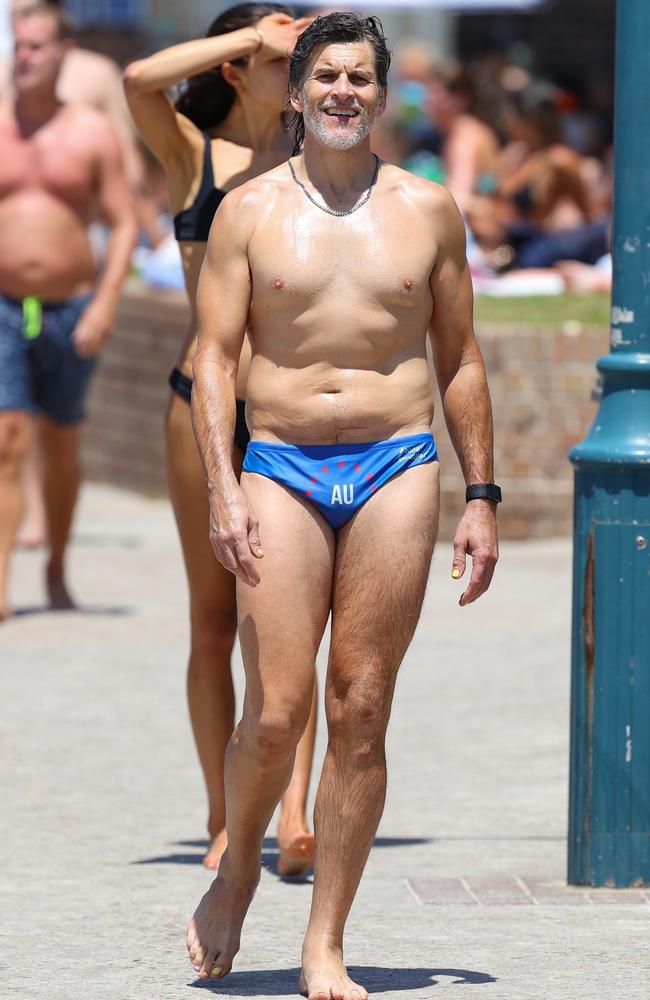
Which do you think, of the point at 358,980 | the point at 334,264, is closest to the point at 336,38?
the point at 334,264

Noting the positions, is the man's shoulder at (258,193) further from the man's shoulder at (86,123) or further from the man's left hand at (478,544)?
the man's shoulder at (86,123)

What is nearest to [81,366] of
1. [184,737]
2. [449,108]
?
[184,737]

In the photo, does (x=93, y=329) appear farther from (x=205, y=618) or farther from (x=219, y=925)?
(x=219, y=925)

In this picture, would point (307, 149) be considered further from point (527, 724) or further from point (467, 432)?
point (527, 724)

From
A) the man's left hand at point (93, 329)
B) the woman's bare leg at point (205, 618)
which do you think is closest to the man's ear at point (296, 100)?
the woman's bare leg at point (205, 618)

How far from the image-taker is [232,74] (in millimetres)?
5688

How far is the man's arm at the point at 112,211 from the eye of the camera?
926 cm

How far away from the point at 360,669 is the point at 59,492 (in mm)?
5334

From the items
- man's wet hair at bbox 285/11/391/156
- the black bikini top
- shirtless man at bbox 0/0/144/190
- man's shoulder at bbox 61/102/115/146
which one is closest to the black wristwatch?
man's wet hair at bbox 285/11/391/156

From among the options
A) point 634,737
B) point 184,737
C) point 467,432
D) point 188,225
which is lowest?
point 184,737

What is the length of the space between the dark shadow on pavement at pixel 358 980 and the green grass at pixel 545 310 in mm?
6709

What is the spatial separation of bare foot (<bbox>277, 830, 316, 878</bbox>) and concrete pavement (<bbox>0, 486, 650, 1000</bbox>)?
51 mm

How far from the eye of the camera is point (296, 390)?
4.48m

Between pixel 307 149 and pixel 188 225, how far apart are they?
1125 millimetres
